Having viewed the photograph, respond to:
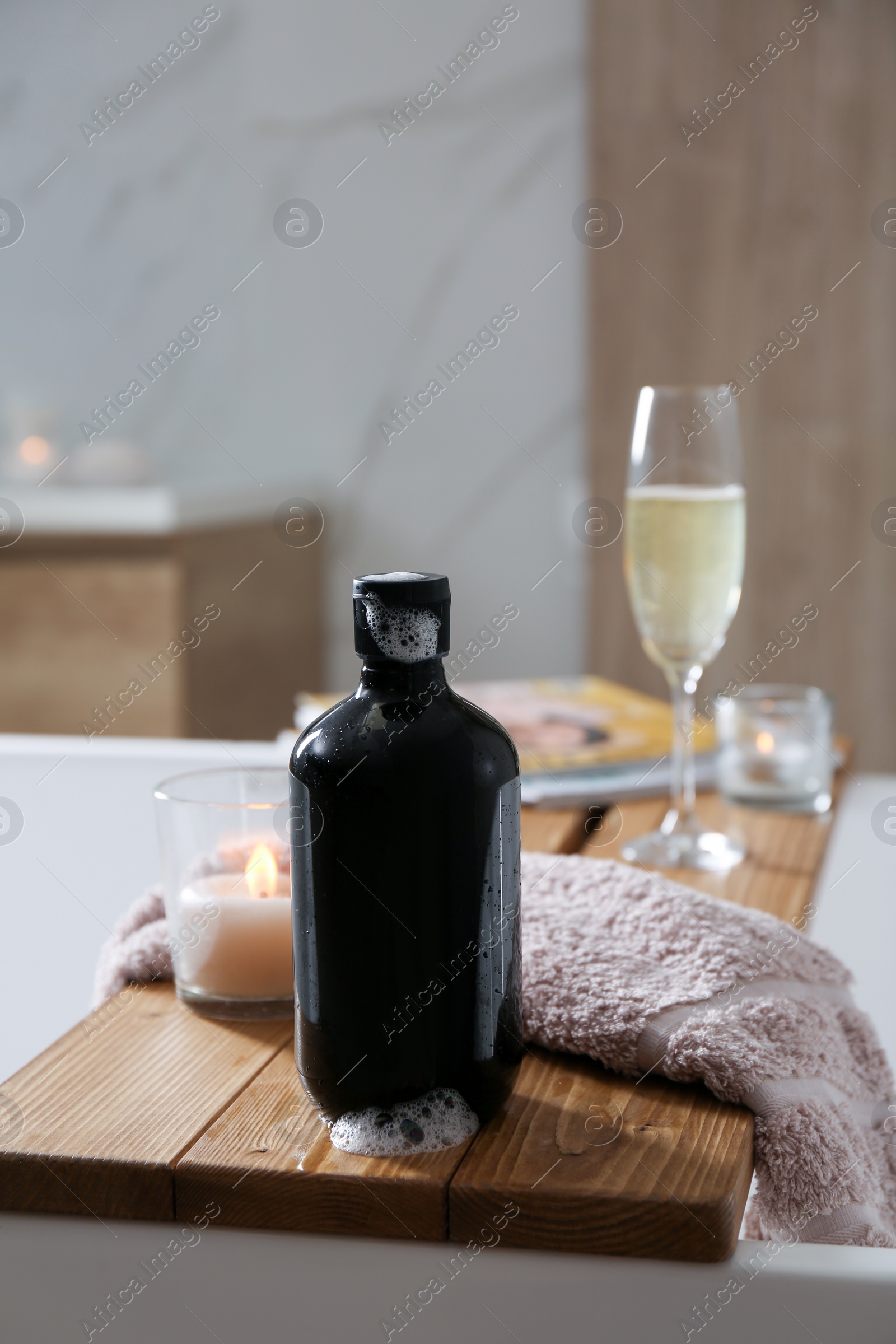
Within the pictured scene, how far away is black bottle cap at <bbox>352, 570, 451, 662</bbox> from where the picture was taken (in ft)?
1.37

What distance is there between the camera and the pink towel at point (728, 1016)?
0.45m

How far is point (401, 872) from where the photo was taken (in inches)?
16.1

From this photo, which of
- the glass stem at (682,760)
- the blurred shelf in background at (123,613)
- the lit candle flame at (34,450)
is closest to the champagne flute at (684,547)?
the glass stem at (682,760)

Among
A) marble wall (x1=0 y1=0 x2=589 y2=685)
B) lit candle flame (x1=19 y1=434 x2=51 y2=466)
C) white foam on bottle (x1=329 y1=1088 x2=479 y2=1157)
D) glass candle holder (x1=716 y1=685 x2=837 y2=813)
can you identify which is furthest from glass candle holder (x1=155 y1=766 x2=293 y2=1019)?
lit candle flame (x1=19 y1=434 x2=51 y2=466)

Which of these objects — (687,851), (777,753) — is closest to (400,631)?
(687,851)

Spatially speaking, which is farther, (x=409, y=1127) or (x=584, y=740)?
(x=584, y=740)

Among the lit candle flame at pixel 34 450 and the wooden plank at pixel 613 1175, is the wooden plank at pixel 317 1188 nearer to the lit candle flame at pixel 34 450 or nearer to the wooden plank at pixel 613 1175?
the wooden plank at pixel 613 1175

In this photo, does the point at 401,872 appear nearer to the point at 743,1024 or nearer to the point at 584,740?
the point at 743,1024

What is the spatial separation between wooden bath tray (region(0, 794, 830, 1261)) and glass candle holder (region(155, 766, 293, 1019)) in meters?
0.03

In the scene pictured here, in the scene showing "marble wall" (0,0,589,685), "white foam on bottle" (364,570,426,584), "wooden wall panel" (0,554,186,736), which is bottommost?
"wooden wall panel" (0,554,186,736)

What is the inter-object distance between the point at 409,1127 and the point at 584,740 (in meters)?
0.55

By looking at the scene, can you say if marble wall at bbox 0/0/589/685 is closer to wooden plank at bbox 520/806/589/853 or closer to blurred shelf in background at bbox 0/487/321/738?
blurred shelf in background at bbox 0/487/321/738

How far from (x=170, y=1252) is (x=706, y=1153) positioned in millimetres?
179

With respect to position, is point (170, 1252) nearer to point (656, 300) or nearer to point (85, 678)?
point (85, 678)
